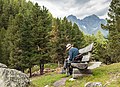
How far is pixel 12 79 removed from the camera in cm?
1013

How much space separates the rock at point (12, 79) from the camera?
391 inches

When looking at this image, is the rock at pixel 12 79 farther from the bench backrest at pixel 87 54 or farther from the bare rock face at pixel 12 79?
the bench backrest at pixel 87 54

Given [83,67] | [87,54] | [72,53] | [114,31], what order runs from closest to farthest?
[83,67]
[87,54]
[72,53]
[114,31]

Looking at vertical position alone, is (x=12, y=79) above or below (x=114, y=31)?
below

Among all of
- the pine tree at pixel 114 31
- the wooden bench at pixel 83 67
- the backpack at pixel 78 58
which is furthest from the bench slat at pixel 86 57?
the pine tree at pixel 114 31

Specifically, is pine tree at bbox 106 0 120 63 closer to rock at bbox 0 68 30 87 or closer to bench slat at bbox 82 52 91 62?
bench slat at bbox 82 52 91 62

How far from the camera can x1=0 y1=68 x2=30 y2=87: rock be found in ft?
32.6

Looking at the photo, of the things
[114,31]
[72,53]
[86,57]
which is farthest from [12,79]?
[114,31]

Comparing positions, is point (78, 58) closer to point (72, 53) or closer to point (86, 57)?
point (72, 53)

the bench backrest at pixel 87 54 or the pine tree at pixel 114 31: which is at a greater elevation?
the pine tree at pixel 114 31

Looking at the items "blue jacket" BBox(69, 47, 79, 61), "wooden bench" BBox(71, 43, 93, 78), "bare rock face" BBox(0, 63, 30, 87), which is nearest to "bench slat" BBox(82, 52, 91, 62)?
"wooden bench" BBox(71, 43, 93, 78)

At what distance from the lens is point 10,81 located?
32.8 feet

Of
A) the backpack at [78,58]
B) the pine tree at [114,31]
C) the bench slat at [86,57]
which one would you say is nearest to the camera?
the bench slat at [86,57]

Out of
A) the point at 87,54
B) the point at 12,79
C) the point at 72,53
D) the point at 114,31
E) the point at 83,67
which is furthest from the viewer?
the point at 114,31
